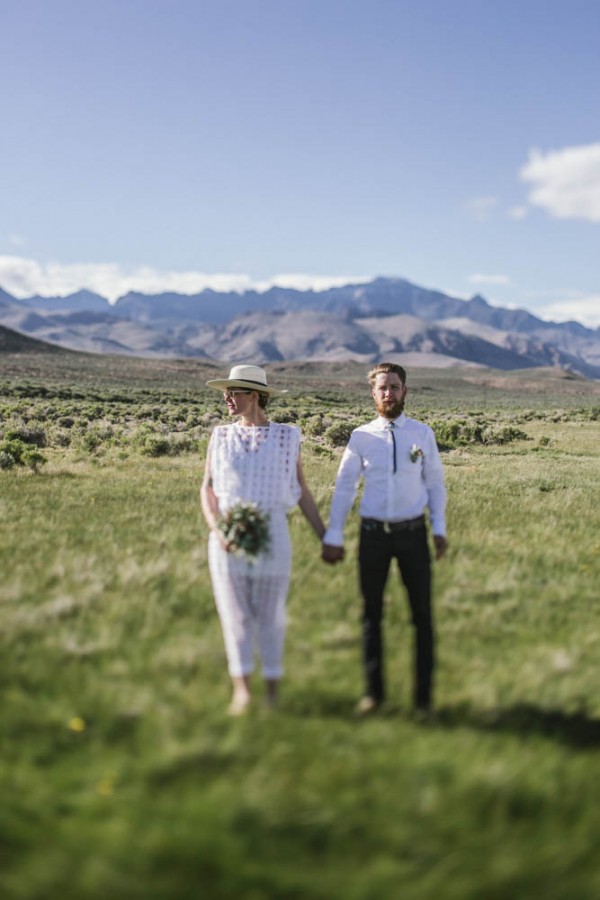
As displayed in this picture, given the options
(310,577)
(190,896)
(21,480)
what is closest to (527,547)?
(310,577)

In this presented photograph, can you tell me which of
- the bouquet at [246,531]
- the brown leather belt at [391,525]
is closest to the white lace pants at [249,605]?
the bouquet at [246,531]

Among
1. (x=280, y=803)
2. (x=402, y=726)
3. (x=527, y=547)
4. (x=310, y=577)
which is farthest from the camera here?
(x=527, y=547)

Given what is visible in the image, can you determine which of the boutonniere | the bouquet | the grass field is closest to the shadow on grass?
the grass field

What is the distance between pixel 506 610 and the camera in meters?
5.45

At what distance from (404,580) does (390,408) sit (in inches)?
47.0

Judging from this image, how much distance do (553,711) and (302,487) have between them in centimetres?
210

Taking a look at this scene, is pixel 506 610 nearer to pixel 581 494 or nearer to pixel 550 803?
pixel 550 803

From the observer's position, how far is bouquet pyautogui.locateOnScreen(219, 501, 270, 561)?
3.88 m

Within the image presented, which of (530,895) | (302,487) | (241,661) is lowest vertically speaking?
(530,895)

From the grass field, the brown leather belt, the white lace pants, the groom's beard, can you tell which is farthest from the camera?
the groom's beard

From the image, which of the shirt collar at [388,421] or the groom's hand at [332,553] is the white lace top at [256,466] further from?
the shirt collar at [388,421]

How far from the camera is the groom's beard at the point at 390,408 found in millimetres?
4383

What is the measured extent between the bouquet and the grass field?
2.75 feet

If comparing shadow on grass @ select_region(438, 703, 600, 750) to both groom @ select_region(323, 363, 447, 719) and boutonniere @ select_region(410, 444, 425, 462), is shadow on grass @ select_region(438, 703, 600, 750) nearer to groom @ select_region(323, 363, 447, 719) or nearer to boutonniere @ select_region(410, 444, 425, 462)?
groom @ select_region(323, 363, 447, 719)
